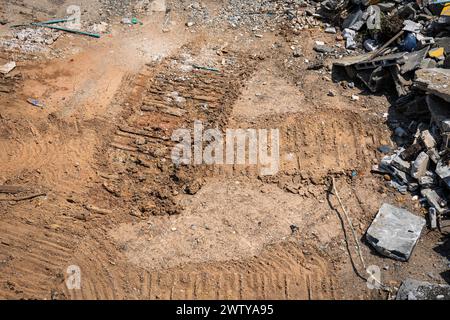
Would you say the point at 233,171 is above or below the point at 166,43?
below

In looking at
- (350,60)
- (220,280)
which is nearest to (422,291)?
(220,280)

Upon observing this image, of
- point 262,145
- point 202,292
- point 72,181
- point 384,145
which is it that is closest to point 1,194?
point 72,181

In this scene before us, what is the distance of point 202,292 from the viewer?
6629 millimetres

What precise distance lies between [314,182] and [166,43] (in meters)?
5.21

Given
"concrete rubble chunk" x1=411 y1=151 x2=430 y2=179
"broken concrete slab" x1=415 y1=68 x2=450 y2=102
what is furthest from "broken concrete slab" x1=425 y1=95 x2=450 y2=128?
"concrete rubble chunk" x1=411 y1=151 x2=430 y2=179

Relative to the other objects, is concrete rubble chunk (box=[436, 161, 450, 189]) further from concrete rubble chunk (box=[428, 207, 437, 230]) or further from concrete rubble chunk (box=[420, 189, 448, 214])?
concrete rubble chunk (box=[428, 207, 437, 230])

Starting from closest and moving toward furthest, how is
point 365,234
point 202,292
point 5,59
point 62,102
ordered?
point 202,292 < point 365,234 < point 62,102 < point 5,59

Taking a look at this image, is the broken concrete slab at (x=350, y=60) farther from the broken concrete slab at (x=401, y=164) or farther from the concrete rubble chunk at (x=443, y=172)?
the concrete rubble chunk at (x=443, y=172)

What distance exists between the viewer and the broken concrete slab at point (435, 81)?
7746 millimetres

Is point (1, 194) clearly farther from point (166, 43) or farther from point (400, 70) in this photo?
point (400, 70)

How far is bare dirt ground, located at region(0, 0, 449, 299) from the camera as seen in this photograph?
6.77m

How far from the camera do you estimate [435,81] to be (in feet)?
26.2

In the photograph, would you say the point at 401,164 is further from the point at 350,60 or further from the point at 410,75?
the point at 350,60

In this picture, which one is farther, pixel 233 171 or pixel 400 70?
pixel 400 70
